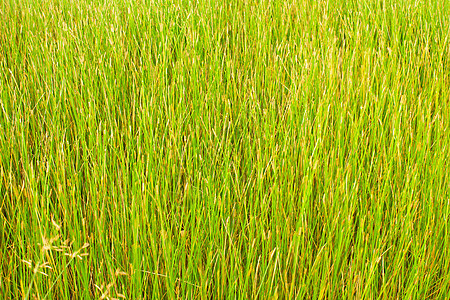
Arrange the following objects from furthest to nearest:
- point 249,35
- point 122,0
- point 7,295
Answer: point 122,0, point 249,35, point 7,295

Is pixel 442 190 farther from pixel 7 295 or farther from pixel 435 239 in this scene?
pixel 7 295

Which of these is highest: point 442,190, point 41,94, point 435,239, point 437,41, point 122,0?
point 122,0

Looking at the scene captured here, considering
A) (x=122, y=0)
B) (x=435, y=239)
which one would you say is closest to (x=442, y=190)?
(x=435, y=239)

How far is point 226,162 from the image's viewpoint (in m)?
1.42


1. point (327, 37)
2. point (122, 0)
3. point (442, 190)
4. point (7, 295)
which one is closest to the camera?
point (7, 295)

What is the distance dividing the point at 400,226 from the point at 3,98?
5.92 feet

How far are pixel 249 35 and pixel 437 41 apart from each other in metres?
1.22

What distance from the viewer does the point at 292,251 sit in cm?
131

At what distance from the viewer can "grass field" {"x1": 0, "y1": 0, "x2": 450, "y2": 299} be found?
4.07 feet

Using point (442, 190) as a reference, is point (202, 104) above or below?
above

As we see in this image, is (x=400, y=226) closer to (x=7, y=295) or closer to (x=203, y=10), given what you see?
(x=7, y=295)

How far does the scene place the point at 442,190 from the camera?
1.52m

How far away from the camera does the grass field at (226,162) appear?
1240mm

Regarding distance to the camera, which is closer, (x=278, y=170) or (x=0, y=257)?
(x=0, y=257)
